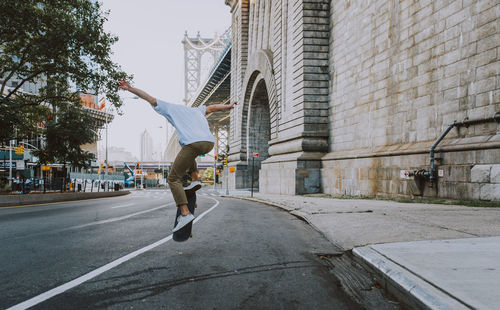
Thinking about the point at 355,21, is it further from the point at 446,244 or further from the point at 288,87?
the point at 446,244

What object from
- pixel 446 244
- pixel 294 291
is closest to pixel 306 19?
pixel 446 244

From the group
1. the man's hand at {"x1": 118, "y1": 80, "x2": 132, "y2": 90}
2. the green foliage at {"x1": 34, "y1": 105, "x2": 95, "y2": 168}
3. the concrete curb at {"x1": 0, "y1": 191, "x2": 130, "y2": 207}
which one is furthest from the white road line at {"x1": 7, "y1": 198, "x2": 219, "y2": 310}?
the green foliage at {"x1": 34, "y1": 105, "x2": 95, "y2": 168}

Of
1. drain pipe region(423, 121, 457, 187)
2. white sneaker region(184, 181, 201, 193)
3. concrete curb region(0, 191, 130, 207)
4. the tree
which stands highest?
the tree

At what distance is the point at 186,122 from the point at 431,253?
3.53 metres

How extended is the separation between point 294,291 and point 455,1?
11.9 m

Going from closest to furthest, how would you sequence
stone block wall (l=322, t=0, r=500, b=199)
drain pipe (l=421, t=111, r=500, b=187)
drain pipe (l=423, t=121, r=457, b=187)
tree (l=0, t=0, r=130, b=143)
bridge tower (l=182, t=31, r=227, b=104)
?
stone block wall (l=322, t=0, r=500, b=199) → drain pipe (l=421, t=111, r=500, b=187) → drain pipe (l=423, t=121, r=457, b=187) → tree (l=0, t=0, r=130, b=143) → bridge tower (l=182, t=31, r=227, b=104)

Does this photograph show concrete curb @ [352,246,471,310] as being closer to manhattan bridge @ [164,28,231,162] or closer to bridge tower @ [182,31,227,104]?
manhattan bridge @ [164,28,231,162]

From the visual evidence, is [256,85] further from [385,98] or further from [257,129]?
[385,98]

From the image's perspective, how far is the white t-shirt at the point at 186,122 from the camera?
479 centimetres

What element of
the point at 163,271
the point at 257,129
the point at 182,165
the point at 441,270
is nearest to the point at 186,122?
the point at 182,165

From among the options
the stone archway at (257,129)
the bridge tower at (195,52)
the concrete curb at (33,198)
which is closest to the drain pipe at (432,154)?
the concrete curb at (33,198)

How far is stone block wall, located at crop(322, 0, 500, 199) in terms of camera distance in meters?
10.0

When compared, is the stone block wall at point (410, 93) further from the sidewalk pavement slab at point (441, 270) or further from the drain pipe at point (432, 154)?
the sidewalk pavement slab at point (441, 270)

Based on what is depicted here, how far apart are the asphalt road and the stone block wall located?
738 cm
